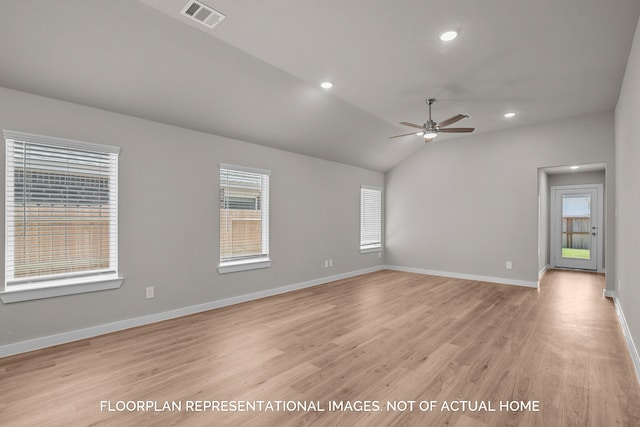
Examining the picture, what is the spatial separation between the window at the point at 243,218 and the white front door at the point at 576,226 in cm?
733

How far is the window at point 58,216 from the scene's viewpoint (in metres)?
2.94

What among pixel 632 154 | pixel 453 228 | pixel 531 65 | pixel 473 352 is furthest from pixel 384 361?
pixel 453 228

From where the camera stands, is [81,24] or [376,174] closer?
[81,24]

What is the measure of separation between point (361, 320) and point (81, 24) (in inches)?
157

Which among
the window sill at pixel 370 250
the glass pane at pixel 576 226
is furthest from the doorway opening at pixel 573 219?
the window sill at pixel 370 250

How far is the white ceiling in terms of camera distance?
2.47m

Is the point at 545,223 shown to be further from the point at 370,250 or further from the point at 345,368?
the point at 345,368

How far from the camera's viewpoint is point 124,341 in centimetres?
321

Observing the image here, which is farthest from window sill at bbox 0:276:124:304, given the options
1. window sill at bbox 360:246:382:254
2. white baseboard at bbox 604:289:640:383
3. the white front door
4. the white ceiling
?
the white front door

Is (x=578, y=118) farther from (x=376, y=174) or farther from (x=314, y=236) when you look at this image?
(x=314, y=236)

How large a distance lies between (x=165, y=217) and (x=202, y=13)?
239cm

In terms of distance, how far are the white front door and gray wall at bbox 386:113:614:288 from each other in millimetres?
2834

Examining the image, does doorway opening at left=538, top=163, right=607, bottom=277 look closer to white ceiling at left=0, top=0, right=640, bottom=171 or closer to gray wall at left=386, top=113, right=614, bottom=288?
gray wall at left=386, top=113, right=614, bottom=288

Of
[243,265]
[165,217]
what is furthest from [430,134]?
[165,217]
